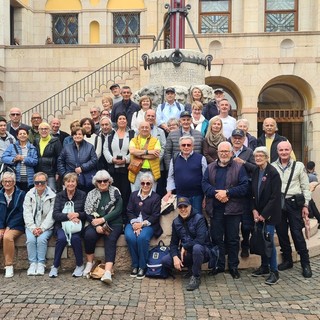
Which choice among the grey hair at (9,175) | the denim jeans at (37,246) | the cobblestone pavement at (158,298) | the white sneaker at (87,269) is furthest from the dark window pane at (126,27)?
the cobblestone pavement at (158,298)

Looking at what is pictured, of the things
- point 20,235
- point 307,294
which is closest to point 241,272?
point 307,294

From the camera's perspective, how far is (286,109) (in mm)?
22219

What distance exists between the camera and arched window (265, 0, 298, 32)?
Result: 920 inches

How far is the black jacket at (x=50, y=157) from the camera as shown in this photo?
7.57 metres

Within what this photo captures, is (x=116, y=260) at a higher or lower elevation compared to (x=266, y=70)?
lower

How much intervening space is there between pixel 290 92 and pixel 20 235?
17.7 meters

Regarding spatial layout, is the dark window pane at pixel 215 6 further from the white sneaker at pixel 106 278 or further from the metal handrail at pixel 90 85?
the white sneaker at pixel 106 278

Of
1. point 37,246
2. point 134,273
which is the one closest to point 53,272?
point 37,246

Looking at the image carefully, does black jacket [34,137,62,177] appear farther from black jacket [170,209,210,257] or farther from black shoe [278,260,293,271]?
black shoe [278,260,293,271]

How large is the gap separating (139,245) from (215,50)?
14.6 metres

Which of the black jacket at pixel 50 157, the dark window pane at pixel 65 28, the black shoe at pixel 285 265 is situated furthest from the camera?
the dark window pane at pixel 65 28

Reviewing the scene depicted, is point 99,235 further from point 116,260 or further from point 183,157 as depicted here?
point 183,157

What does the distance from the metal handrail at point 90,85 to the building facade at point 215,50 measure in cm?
75

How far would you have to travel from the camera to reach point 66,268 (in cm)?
696
